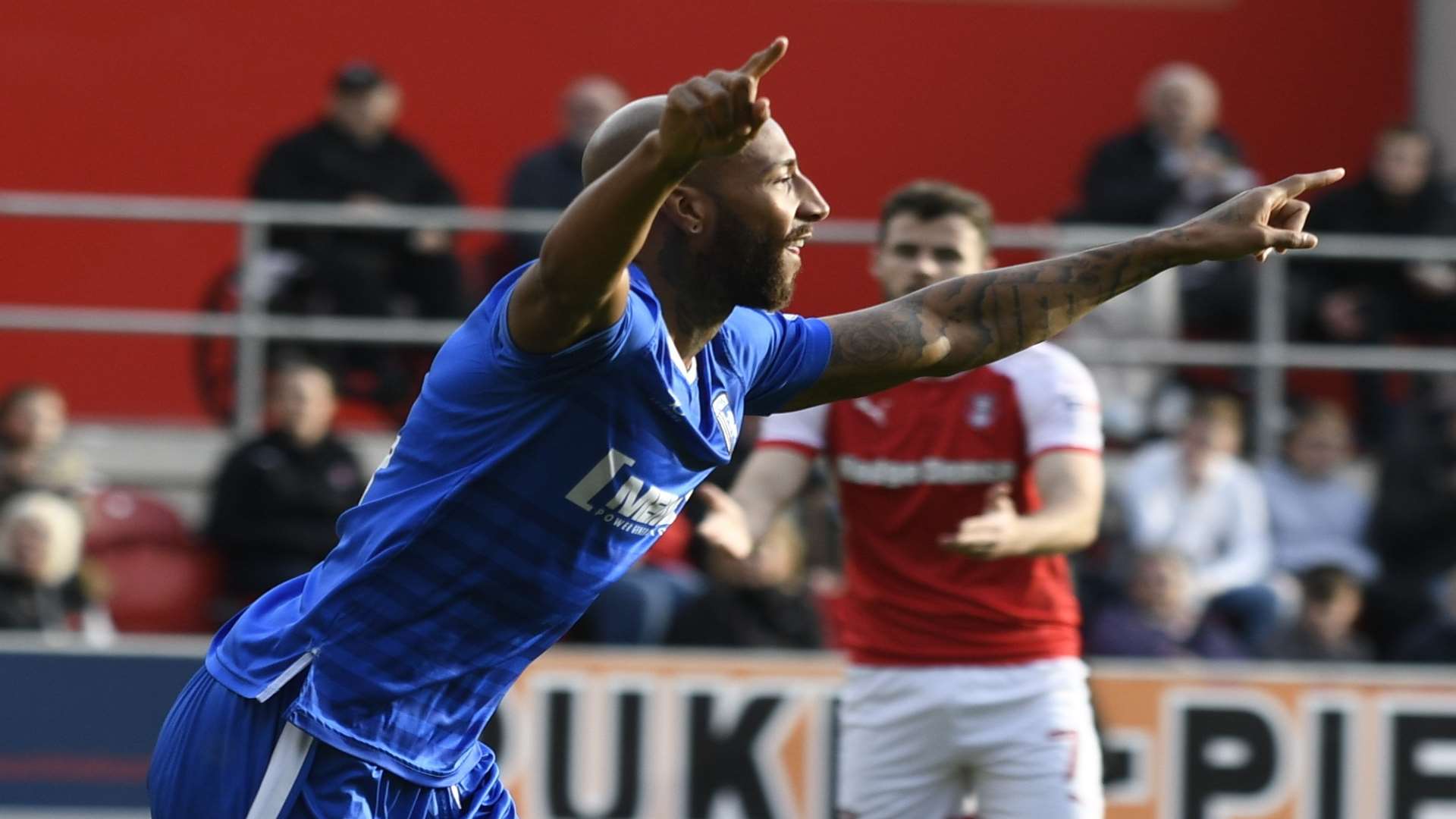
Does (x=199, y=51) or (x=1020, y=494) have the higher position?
(x=199, y=51)

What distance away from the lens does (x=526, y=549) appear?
361 cm

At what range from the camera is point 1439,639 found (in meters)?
8.80

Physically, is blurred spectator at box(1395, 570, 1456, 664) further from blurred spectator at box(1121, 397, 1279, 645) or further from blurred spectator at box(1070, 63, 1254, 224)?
blurred spectator at box(1070, 63, 1254, 224)

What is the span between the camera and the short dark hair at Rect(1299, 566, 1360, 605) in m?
8.80

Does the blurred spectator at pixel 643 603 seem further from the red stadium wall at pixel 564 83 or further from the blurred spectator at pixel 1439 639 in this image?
the red stadium wall at pixel 564 83

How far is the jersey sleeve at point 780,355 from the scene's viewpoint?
4113 millimetres

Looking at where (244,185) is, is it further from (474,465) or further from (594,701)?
(474,465)

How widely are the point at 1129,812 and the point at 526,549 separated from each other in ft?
17.6

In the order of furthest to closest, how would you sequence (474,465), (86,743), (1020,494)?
1. (86,743)
2. (1020,494)
3. (474,465)

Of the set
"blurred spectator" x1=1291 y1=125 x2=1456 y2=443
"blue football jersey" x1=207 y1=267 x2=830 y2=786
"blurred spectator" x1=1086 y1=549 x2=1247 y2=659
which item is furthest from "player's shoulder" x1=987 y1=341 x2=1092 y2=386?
"blurred spectator" x1=1291 y1=125 x2=1456 y2=443

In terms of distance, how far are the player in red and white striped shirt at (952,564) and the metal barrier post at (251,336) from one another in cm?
381

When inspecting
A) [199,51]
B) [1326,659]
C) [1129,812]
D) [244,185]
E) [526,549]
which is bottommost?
[1129,812]

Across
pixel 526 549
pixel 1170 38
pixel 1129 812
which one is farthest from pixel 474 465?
pixel 1170 38

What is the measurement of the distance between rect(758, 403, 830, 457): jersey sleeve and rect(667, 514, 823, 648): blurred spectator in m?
2.57
